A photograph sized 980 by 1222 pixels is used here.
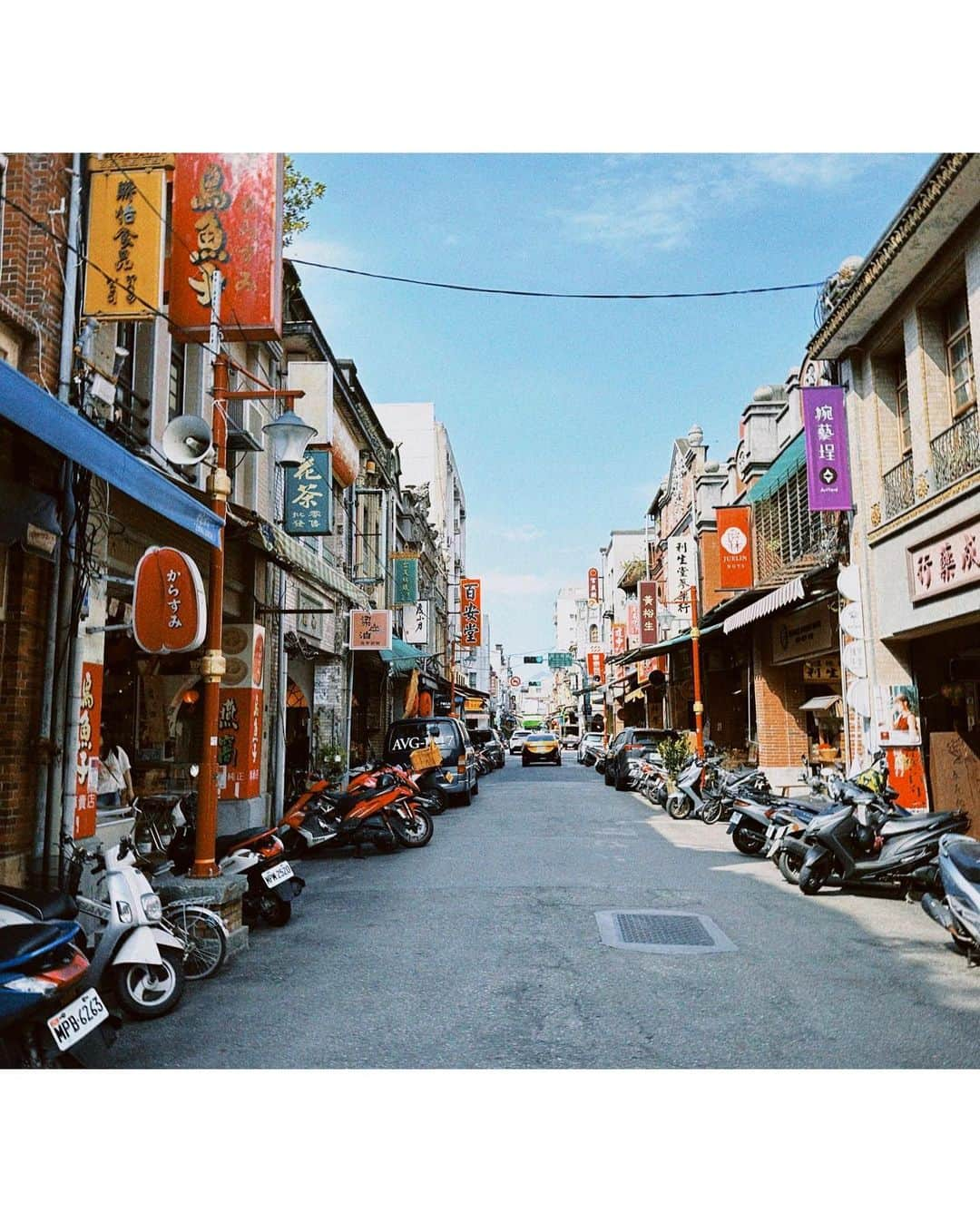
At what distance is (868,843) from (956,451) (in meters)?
4.76

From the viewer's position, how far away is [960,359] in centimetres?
1081

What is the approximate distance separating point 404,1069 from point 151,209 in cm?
679

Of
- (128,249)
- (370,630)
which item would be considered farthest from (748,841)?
(128,249)

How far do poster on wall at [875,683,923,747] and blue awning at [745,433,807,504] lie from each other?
435 centimetres

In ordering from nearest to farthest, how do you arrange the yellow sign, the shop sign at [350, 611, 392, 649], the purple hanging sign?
the yellow sign
the purple hanging sign
the shop sign at [350, 611, 392, 649]

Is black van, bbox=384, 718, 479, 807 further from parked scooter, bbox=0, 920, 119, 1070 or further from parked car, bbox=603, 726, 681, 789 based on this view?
parked scooter, bbox=0, 920, 119, 1070

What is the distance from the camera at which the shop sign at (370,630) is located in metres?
18.0

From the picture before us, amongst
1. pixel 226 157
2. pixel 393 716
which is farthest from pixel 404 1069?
pixel 393 716

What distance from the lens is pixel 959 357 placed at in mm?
10859

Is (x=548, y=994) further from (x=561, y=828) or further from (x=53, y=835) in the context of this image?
(x=561, y=828)

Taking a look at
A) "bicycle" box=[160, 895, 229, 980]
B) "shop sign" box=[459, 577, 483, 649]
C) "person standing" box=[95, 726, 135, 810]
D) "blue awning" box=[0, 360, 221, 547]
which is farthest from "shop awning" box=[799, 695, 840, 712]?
"shop sign" box=[459, 577, 483, 649]

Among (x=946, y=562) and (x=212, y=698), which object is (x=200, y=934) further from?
(x=946, y=562)

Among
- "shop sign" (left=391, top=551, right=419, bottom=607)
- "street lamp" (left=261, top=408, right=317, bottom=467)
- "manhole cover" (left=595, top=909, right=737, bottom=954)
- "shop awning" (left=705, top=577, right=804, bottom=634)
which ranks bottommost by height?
"manhole cover" (left=595, top=909, right=737, bottom=954)

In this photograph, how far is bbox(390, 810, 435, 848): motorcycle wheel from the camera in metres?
12.3
